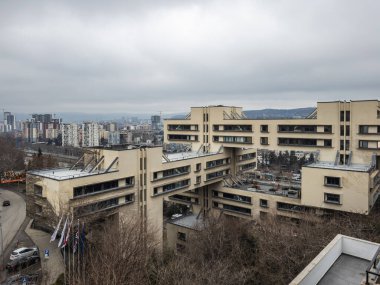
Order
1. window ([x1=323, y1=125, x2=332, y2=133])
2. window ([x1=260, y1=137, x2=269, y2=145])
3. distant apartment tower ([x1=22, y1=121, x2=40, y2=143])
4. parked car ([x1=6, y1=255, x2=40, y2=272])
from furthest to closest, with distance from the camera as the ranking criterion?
1. distant apartment tower ([x1=22, y1=121, x2=40, y2=143])
2. window ([x1=260, y1=137, x2=269, y2=145])
3. window ([x1=323, y1=125, x2=332, y2=133])
4. parked car ([x1=6, y1=255, x2=40, y2=272])

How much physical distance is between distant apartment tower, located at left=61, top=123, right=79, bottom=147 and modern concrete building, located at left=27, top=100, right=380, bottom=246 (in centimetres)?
12191

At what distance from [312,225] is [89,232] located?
24.7m

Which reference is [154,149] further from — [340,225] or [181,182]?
[340,225]

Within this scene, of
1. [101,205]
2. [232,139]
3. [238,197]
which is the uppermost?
[232,139]

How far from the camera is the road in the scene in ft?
120

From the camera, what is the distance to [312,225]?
110ft

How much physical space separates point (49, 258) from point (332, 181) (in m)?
32.1

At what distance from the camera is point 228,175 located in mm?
50250

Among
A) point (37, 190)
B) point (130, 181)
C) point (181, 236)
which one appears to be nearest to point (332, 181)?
point (181, 236)

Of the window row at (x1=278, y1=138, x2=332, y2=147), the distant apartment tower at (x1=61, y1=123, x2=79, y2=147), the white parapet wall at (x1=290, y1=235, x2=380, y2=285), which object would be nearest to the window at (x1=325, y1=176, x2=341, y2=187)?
the window row at (x1=278, y1=138, x2=332, y2=147)

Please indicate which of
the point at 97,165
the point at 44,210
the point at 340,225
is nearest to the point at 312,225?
the point at 340,225

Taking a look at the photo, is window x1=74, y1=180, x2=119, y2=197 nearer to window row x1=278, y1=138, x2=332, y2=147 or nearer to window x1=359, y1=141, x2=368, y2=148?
window row x1=278, y1=138, x2=332, y2=147

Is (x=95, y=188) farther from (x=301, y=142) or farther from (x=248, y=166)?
(x=248, y=166)

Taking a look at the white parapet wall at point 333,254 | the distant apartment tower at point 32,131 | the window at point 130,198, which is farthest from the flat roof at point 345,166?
the distant apartment tower at point 32,131
